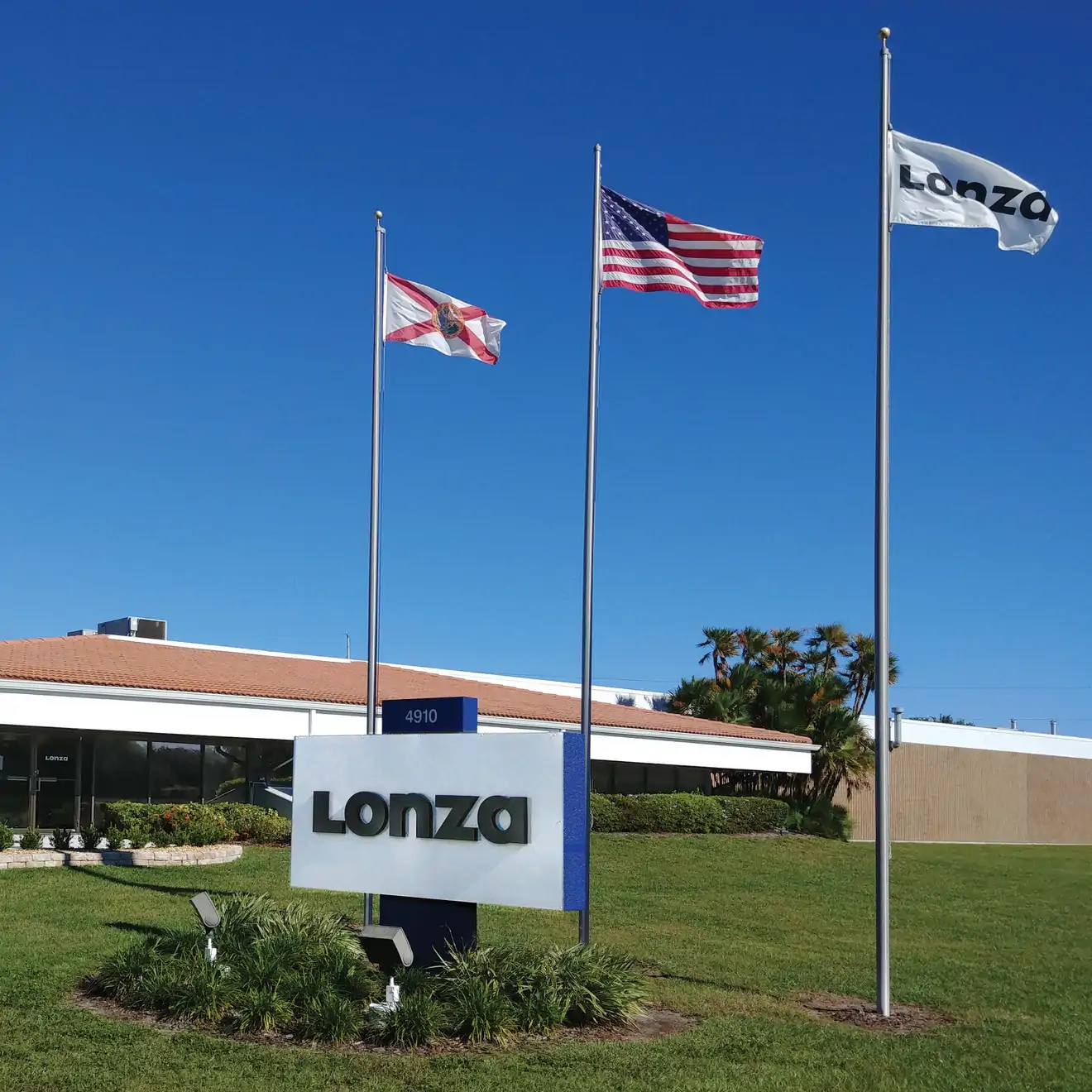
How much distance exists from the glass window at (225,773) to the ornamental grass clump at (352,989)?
1554 centimetres

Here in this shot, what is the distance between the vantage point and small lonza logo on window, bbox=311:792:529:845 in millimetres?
11203

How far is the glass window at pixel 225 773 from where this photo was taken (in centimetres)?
2739

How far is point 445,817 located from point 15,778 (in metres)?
16.2

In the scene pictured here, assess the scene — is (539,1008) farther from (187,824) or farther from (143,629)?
(143,629)

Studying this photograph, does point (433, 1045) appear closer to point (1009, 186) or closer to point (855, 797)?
point (1009, 186)

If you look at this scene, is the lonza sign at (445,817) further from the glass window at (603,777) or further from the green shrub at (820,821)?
the green shrub at (820,821)

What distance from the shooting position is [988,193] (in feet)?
42.4

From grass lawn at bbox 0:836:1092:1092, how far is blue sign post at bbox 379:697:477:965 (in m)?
1.91

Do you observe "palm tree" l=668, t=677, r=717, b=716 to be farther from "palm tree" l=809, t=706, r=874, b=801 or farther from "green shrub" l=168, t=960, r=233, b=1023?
"green shrub" l=168, t=960, r=233, b=1023

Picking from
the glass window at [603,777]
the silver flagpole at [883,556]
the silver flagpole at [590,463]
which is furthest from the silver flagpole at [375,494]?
the glass window at [603,777]

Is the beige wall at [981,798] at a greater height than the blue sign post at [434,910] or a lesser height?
lesser

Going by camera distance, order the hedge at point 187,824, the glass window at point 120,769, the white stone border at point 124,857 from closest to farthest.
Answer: the white stone border at point 124,857 → the hedge at point 187,824 → the glass window at point 120,769

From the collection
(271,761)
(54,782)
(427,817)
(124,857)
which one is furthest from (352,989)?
(271,761)

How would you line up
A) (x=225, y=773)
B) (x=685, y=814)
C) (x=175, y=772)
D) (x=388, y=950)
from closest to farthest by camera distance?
(x=388, y=950)
(x=175, y=772)
(x=225, y=773)
(x=685, y=814)
